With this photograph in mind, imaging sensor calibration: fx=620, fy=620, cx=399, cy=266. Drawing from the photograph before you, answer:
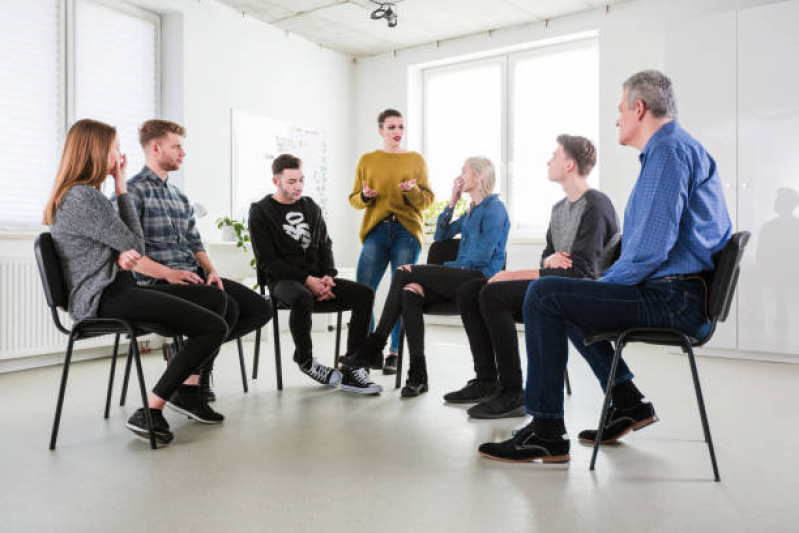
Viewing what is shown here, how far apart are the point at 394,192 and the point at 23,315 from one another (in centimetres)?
219

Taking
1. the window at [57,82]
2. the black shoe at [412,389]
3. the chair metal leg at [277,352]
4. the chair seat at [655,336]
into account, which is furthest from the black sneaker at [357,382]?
the window at [57,82]

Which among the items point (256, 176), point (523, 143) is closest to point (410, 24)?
point (523, 143)

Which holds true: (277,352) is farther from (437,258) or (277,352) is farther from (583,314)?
(583,314)

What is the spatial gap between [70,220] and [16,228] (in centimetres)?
212

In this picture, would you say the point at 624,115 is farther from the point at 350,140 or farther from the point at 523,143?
the point at 350,140

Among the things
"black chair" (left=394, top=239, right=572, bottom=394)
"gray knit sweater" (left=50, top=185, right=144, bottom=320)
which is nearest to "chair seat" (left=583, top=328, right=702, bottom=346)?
"black chair" (left=394, top=239, right=572, bottom=394)

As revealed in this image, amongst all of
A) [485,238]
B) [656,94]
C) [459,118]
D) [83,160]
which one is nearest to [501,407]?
[485,238]

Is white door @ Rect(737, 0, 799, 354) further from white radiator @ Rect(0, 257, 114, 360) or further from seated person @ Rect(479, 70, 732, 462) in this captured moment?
white radiator @ Rect(0, 257, 114, 360)

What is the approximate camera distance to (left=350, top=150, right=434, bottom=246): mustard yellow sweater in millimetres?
3408

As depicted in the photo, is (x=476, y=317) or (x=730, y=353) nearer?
(x=476, y=317)

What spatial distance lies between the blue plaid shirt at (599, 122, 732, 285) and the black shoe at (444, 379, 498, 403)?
3.34 ft

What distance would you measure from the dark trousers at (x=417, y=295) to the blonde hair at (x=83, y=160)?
4.21 ft

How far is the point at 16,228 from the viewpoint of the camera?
147 inches

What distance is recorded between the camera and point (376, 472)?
1.84m
